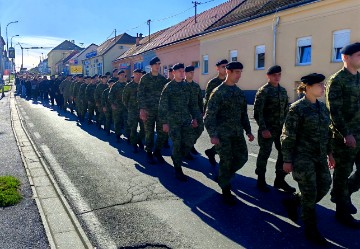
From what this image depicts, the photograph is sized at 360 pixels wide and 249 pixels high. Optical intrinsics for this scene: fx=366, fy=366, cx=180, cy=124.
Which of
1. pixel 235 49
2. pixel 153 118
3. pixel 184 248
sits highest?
pixel 235 49

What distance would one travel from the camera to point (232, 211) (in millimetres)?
4688

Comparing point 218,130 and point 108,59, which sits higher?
point 108,59

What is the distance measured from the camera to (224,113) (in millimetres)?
5012

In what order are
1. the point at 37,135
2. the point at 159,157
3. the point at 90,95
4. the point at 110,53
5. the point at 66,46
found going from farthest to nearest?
1. the point at 66,46
2. the point at 110,53
3. the point at 90,95
4. the point at 37,135
5. the point at 159,157

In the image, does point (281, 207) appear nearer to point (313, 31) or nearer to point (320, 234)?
point (320, 234)

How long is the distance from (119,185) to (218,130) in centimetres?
199

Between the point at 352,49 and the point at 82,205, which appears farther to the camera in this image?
the point at 82,205

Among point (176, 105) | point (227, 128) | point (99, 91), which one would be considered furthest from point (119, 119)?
point (227, 128)

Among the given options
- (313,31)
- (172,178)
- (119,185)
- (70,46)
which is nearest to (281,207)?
(172,178)

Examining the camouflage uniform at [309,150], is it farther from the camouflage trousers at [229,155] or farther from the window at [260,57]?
the window at [260,57]

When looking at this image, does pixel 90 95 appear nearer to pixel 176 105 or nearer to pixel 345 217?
pixel 176 105

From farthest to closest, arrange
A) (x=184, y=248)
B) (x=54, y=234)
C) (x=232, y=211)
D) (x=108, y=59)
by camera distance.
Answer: (x=108, y=59), (x=232, y=211), (x=54, y=234), (x=184, y=248)

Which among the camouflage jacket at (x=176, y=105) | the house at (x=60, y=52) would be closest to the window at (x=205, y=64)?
the camouflage jacket at (x=176, y=105)

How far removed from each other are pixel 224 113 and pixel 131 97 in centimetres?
433
